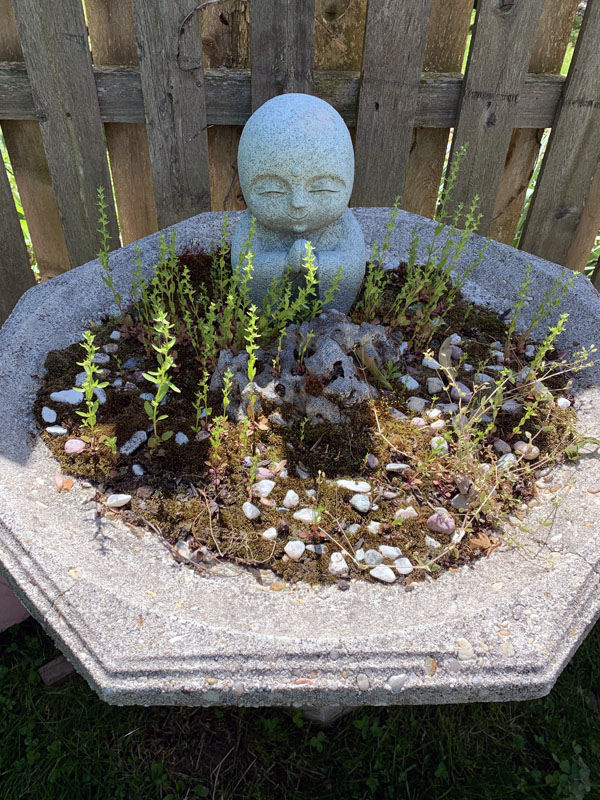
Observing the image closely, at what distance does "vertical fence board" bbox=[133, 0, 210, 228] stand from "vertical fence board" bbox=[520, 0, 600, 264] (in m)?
1.61

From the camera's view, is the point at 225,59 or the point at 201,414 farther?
the point at 225,59

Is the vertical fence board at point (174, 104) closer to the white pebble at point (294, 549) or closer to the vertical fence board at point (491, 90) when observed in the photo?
the vertical fence board at point (491, 90)

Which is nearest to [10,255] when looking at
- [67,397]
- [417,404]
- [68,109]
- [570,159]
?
[68,109]

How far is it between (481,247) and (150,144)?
1.51 meters

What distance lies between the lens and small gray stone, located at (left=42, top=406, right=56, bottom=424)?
181 cm

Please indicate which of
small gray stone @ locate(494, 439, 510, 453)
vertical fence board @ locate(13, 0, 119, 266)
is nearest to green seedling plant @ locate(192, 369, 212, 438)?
small gray stone @ locate(494, 439, 510, 453)

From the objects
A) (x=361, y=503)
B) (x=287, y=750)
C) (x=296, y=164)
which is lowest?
(x=287, y=750)

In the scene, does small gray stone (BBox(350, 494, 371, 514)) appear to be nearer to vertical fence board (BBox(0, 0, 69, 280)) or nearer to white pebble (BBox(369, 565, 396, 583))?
white pebble (BBox(369, 565, 396, 583))

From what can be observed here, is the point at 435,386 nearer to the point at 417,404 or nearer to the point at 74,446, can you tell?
the point at 417,404

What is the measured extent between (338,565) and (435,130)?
2.24 meters

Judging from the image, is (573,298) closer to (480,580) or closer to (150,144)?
(480,580)

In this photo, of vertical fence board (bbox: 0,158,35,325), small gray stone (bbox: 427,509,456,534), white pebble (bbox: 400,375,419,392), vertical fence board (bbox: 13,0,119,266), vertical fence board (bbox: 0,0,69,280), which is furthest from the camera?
vertical fence board (bbox: 0,158,35,325)

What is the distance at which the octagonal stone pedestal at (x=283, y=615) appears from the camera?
122cm

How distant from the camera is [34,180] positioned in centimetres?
300
